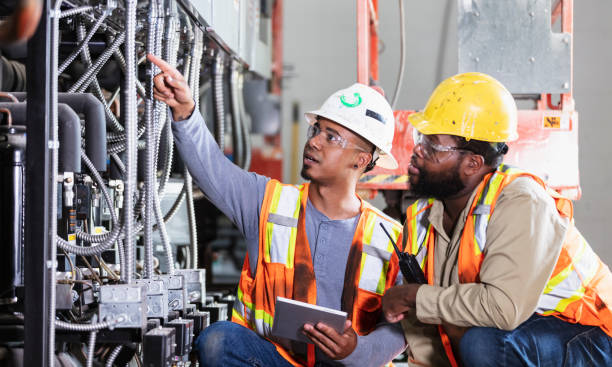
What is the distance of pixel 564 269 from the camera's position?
1.88 metres

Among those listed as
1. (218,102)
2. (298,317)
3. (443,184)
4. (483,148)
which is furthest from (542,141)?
(298,317)

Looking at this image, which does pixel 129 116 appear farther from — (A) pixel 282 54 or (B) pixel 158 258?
(A) pixel 282 54

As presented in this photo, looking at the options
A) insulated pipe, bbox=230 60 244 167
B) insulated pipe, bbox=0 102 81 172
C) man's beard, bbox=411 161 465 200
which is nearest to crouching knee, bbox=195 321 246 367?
insulated pipe, bbox=0 102 81 172

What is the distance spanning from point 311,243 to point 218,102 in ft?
4.37

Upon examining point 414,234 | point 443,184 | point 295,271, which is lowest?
point 295,271

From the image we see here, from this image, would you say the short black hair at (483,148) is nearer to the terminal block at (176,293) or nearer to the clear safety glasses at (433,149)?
the clear safety glasses at (433,149)

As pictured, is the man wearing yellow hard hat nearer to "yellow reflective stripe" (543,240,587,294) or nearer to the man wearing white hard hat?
"yellow reflective stripe" (543,240,587,294)

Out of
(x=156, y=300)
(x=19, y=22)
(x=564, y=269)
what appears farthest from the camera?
(x=156, y=300)

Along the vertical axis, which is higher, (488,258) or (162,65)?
(162,65)

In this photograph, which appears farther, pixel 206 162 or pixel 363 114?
pixel 363 114

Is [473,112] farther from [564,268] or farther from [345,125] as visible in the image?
[564,268]

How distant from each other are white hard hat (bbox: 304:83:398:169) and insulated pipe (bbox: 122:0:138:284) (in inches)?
27.3

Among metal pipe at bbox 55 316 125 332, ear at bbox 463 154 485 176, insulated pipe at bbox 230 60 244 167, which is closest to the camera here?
metal pipe at bbox 55 316 125 332

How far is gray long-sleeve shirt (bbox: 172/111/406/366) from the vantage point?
2008mm
